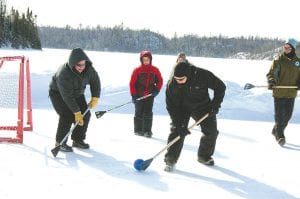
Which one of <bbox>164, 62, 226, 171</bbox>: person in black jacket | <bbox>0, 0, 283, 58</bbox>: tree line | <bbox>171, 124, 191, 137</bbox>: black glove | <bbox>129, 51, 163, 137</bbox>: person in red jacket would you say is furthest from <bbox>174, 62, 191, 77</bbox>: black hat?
<bbox>0, 0, 283, 58</bbox>: tree line

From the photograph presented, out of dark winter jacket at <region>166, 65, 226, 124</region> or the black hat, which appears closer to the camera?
the black hat

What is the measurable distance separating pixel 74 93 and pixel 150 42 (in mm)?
131740

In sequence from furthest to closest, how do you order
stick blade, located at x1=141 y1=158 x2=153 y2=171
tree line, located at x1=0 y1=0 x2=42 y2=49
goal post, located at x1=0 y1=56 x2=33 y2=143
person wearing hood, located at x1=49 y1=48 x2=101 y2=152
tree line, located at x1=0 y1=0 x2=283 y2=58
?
tree line, located at x1=0 y1=0 x2=283 y2=58
tree line, located at x1=0 y1=0 x2=42 y2=49
goal post, located at x1=0 y1=56 x2=33 y2=143
person wearing hood, located at x1=49 y1=48 x2=101 y2=152
stick blade, located at x1=141 y1=158 x2=153 y2=171

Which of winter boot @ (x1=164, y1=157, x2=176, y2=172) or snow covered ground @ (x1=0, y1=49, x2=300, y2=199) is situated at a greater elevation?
winter boot @ (x1=164, y1=157, x2=176, y2=172)

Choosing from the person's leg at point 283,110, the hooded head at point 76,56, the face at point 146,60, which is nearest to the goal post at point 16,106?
the hooded head at point 76,56

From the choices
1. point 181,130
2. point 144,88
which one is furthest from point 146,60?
point 181,130

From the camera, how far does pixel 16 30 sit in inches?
1483

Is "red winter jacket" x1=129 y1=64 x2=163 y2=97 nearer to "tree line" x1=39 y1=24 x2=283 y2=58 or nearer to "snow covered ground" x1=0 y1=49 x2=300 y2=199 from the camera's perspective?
"snow covered ground" x1=0 y1=49 x2=300 y2=199

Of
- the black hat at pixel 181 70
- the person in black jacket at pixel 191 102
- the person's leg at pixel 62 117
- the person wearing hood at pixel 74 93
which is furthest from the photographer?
the person's leg at pixel 62 117

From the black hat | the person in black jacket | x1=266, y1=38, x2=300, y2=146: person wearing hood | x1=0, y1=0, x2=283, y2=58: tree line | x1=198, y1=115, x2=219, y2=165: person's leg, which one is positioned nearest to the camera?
the black hat

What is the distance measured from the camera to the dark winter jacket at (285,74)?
7262mm

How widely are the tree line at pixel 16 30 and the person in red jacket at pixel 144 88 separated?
28792 mm

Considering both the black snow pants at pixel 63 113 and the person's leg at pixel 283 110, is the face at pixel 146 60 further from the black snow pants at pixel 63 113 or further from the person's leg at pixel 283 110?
the person's leg at pixel 283 110

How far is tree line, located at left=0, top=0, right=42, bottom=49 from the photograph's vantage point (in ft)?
119
